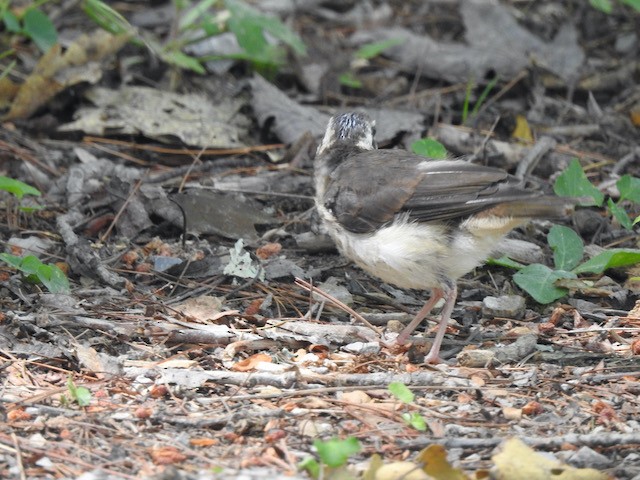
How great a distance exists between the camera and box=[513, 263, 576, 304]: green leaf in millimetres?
5855

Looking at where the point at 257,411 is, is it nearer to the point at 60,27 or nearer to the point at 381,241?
the point at 381,241

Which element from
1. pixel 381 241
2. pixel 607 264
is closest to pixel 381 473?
pixel 381 241

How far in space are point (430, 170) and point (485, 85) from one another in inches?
146

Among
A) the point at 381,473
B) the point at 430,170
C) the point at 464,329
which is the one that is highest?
the point at 430,170

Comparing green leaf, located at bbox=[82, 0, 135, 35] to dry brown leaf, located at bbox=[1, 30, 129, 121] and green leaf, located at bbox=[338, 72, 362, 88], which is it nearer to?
dry brown leaf, located at bbox=[1, 30, 129, 121]

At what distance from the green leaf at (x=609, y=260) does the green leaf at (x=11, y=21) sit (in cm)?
518

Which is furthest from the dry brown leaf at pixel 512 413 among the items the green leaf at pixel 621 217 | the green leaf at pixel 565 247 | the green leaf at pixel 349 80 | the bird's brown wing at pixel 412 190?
the green leaf at pixel 349 80

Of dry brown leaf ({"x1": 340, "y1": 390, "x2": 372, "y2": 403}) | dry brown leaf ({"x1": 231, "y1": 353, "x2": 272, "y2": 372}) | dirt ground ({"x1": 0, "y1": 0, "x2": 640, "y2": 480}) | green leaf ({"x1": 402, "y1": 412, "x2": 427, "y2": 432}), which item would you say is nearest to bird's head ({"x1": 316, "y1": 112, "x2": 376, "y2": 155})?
dirt ground ({"x1": 0, "y1": 0, "x2": 640, "y2": 480})

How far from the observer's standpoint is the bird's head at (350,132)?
627 cm

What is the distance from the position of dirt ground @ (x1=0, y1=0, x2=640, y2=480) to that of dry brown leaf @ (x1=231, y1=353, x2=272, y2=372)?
2cm

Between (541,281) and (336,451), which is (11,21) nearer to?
(541,281)

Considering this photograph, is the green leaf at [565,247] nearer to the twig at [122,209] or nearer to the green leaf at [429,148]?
the green leaf at [429,148]

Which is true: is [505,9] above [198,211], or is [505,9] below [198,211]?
above

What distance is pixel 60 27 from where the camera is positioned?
31.0ft
